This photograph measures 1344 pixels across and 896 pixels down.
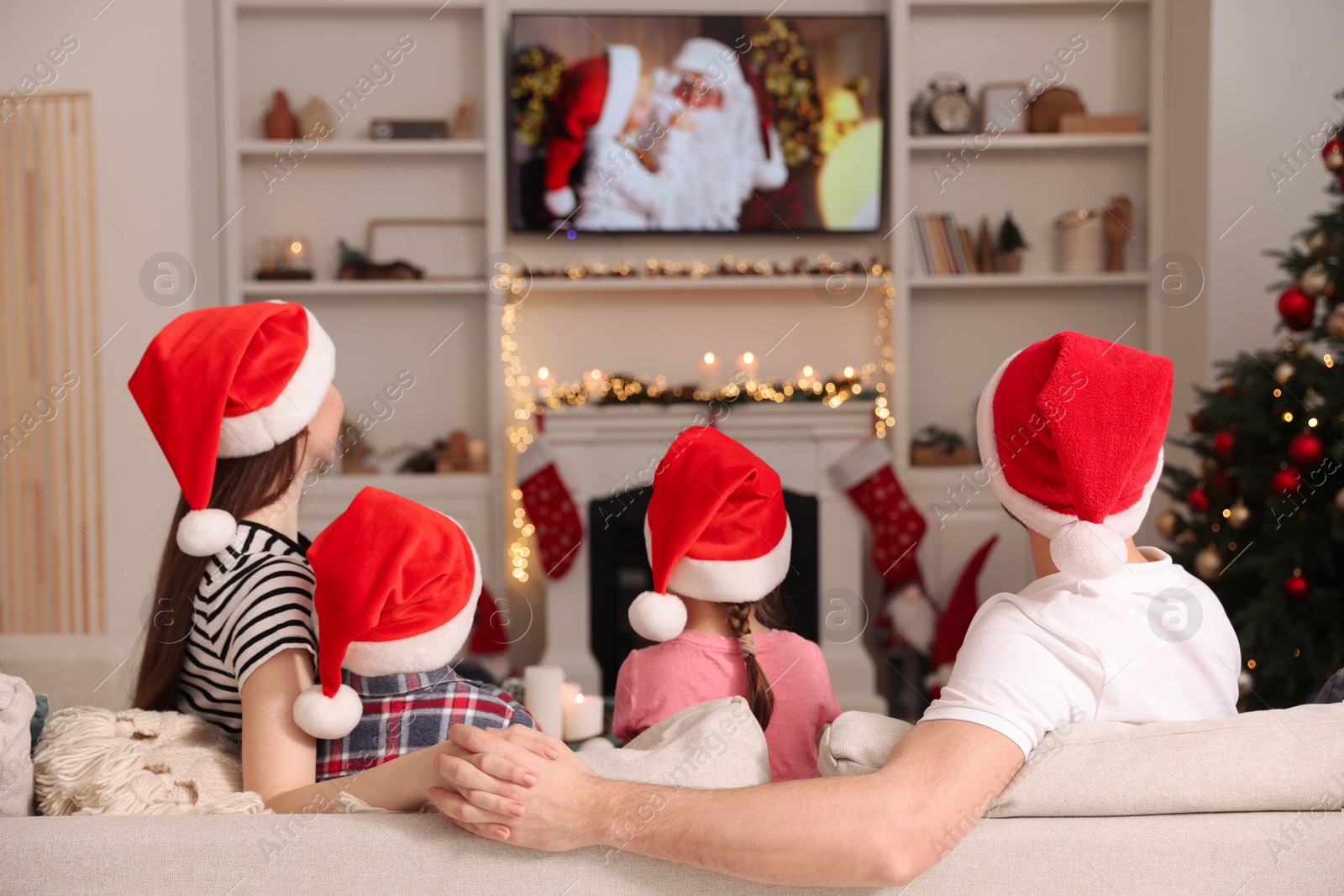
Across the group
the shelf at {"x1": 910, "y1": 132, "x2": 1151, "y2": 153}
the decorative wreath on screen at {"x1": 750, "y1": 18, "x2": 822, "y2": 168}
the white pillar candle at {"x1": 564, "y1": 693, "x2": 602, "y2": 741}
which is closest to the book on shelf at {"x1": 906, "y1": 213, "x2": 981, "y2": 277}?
the shelf at {"x1": 910, "y1": 132, "x2": 1151, "y2": 153}

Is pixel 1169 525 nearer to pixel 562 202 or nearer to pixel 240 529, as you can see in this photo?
pixel 562 202

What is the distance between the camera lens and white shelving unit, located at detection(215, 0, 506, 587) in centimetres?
379

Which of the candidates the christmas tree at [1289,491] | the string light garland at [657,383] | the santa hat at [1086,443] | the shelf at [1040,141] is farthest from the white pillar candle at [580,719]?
the shelf at [1040,141]

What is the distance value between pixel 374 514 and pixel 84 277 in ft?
9.46

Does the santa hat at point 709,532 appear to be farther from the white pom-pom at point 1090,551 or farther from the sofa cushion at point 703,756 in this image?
the white pom-pom at point 1090,551

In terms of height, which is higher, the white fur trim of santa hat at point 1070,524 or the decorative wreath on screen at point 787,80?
the decorative wreath on screen at point 787,80

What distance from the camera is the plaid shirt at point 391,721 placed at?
3.63ft

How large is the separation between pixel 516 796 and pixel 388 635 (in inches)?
10.6

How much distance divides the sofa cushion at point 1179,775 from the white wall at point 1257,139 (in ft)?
9.64

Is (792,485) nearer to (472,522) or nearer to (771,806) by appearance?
(472,522)

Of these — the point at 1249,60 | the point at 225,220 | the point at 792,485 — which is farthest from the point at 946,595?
the point at 225,220

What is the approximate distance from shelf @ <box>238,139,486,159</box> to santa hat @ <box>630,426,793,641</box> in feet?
8.99

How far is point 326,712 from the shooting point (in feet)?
3.37

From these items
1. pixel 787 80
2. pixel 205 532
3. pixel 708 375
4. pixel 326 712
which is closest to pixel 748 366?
pixel 708 375
